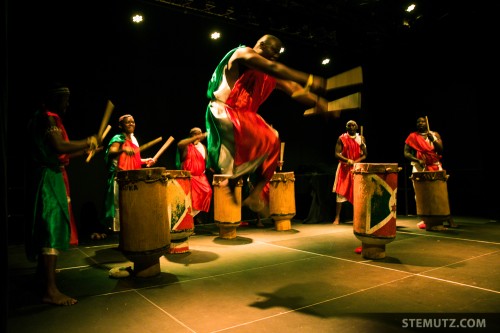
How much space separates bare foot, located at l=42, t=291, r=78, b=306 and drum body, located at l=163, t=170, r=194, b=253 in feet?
5.76

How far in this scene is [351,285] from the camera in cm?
329

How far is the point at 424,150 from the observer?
22.2 feet

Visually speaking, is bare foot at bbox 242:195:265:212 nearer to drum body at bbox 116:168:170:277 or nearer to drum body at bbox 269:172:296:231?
drum body at bbox 116:168:170:277

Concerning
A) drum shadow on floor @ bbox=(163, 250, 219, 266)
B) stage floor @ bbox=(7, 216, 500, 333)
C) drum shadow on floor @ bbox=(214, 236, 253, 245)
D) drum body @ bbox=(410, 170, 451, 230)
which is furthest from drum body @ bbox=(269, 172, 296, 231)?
drum body @ bbox=(410, 170, 451, 230)

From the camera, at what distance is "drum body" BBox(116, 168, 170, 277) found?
3.62 m

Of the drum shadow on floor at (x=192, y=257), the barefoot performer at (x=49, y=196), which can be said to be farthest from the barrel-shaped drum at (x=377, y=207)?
the barefoot performer at (x=49, y=196)

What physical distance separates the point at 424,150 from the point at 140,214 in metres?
5.51

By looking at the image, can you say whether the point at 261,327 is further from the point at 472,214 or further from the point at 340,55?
the point at 340,55

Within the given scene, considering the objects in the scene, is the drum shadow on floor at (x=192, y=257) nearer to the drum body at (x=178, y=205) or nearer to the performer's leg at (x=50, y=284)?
the drum body at (x=178, y=205)

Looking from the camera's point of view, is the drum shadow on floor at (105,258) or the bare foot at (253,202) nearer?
the bare foot at (253,202)

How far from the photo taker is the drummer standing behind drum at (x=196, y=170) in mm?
6676

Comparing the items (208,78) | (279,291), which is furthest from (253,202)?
(208,78)

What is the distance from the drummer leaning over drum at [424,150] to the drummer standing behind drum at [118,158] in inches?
200

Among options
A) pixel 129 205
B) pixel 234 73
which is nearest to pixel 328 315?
pixel 234 73
